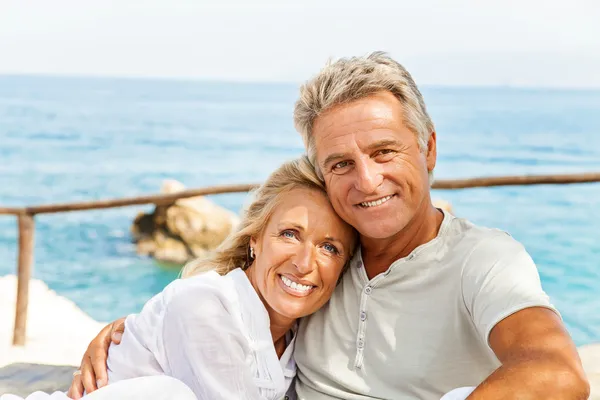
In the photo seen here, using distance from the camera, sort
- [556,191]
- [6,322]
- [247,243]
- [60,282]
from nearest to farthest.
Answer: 1. [247,243]
2. [6,322]
3. [60,282]
4. [556,191]

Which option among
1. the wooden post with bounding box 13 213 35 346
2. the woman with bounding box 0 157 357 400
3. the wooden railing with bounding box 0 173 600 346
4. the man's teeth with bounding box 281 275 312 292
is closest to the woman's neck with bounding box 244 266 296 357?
the woman with bounding box 0 157 357 400

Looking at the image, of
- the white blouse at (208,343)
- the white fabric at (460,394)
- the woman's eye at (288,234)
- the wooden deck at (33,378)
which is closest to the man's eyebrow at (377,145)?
the woman's eye at (288,234)

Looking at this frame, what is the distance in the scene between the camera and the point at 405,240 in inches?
83.4

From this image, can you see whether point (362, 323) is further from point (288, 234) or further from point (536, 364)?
point (536, 364)

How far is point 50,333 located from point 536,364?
295 inches

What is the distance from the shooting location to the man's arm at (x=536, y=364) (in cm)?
147

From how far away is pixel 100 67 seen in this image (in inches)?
2163

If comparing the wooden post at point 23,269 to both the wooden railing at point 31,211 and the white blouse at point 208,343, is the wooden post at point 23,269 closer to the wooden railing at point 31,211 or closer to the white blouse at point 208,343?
the wooden railing at point 31,211

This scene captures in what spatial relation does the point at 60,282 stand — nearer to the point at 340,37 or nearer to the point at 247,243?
the point at 247,243

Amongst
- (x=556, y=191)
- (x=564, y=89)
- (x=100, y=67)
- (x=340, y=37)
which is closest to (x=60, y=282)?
(x=556, y=191)

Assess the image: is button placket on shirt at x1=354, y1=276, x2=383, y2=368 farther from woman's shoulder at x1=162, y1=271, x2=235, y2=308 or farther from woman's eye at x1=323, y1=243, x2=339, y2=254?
woman's shoulder at x1=162, y1=271, x2=235, y2=308

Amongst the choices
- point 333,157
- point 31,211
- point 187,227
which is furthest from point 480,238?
point 187,227

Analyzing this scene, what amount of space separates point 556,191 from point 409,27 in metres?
19.9

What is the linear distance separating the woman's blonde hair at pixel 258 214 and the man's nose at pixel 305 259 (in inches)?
7.4
